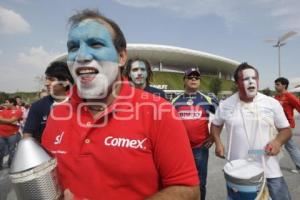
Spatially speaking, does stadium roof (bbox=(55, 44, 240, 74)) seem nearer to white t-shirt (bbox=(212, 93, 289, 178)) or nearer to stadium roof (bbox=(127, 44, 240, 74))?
stadium roof (bbox=(127, 44, 240, 74))

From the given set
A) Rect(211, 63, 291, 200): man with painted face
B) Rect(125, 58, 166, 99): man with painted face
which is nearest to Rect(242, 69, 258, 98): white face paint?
Rect(211, 63, 291, 200): man with painted face

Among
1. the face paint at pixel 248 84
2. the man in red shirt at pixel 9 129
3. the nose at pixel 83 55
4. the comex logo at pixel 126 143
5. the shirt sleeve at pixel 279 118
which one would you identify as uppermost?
the nose at pixel 83 55

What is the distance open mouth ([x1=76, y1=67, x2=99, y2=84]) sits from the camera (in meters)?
1.79

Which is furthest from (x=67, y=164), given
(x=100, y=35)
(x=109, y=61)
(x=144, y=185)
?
(x=100, y=35)

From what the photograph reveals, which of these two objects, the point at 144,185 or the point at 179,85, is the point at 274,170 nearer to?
the point at 144,185

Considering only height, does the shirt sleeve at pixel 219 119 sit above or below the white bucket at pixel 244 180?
above

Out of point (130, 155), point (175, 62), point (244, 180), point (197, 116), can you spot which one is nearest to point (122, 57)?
point (130, 155)

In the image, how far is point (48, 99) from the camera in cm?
394

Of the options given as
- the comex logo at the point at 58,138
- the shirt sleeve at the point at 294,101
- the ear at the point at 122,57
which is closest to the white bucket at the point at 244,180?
the ear at the point at 122,57

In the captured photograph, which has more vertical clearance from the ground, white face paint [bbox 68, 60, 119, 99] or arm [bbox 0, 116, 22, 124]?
white face paint [bbox 68, 60, 119, 99]

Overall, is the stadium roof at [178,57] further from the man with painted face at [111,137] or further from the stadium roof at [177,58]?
the man with painted face at [111,137]

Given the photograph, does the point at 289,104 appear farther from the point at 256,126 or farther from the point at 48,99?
the point at 48,99

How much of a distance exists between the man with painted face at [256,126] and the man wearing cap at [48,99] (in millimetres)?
1939

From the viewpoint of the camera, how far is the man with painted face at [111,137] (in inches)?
61.6
